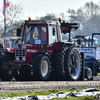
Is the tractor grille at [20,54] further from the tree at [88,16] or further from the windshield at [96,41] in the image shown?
the tree at [88,16]

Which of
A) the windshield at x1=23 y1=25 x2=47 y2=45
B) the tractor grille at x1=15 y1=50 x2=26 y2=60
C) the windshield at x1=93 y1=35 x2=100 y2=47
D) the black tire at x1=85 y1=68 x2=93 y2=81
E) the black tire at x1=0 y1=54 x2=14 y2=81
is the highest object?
the windshield at x1=23 y1=25 x2=47 y2=45

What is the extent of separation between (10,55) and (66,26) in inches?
122

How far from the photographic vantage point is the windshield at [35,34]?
48.2ft

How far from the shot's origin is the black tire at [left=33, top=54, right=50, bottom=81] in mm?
13406

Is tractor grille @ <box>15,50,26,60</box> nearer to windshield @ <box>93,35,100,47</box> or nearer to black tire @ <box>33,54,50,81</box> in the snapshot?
black tire @ <box>33,54,50,81</box>

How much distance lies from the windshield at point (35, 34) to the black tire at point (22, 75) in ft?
4.47

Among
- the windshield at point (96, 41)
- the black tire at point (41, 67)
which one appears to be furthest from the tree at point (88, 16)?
the black tire at point (41, 67)

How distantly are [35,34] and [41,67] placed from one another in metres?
1.90

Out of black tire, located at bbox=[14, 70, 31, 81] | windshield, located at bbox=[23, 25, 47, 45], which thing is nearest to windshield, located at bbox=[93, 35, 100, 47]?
windshield, located at bbox=[23, 25, 47, 45]

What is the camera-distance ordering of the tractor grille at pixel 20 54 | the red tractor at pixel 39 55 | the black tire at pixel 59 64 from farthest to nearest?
the black tire at pixel 59 64 < the tractor grille at pixel 20 54 < the red tractor at pixel 39 55

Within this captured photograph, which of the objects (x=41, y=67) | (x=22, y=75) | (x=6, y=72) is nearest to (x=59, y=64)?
(x=41, y=67)

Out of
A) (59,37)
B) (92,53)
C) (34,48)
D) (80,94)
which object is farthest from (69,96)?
(92,53)

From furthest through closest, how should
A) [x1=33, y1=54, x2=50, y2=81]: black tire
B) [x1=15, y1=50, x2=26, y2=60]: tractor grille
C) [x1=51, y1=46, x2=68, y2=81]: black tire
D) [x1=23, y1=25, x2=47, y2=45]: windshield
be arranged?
[x1=23, y1=25, x2=47, y2=45]: windshield < [x1=51, y1=46, x2=68, y2=81]: black tire < [x1=15, y1=50, x2=26, y2=60]: tractor grille < [x1=33, y1=54, x2=50, y2=81]: black tire

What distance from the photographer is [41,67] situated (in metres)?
13.5
